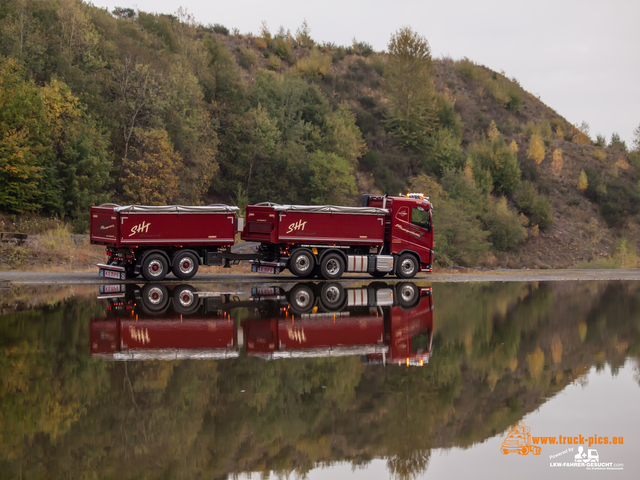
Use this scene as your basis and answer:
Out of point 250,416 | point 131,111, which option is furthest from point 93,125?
point 250,416

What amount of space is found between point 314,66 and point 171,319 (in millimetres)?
70694

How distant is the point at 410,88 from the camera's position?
70500 millimetres

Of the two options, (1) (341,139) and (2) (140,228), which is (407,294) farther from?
(1) (341,139)

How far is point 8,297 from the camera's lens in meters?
18.3

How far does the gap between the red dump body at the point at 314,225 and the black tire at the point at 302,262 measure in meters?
0.41

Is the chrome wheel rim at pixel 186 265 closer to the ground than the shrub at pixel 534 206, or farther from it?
closer to the ground

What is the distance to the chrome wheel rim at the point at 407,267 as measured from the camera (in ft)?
89.0

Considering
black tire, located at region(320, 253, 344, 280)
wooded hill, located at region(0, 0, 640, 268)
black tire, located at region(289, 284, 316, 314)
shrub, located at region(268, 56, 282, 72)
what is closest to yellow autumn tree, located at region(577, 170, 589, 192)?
wooded hill, located at region(0, 0, 640, 268)

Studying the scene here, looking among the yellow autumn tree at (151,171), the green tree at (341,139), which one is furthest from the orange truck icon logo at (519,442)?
the green tree at (341,139)

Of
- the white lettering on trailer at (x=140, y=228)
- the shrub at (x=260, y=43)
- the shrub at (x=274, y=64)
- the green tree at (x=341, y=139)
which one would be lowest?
the white lettering on trailer at (x=140, y=228)

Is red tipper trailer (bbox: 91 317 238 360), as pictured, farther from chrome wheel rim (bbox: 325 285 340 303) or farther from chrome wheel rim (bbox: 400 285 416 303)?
chrome wheel rim (bbox: 400 285 416 303)

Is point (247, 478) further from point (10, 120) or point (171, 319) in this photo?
point (10, 120)

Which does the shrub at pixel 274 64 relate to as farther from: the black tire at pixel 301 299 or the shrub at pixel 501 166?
the black tire at pixel 301 299

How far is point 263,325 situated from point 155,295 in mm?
6126
